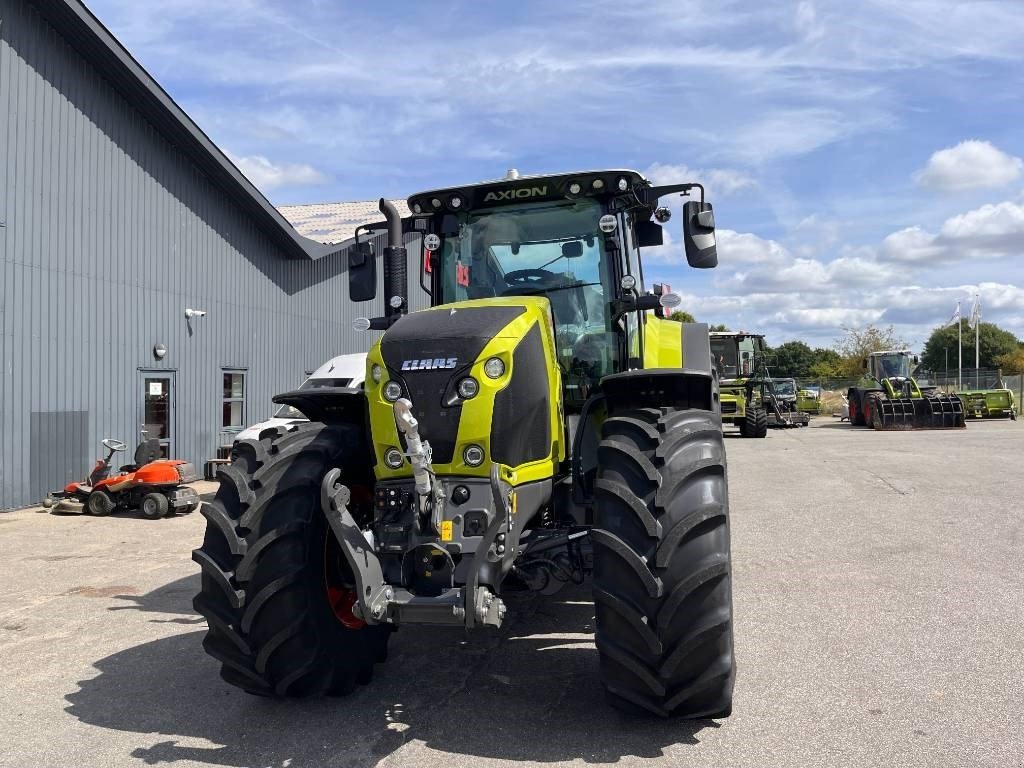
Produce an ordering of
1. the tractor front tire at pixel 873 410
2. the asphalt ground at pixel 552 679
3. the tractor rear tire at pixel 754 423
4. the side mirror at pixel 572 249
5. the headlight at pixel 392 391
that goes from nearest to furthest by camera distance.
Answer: the asphalt ground at pixel 552 679 < the headlight at pixel 392 391 < the side mirror at pixel 572 249 < the tractor rear tire at pixel 754 423 < the tractor front tire at pixel 873 410

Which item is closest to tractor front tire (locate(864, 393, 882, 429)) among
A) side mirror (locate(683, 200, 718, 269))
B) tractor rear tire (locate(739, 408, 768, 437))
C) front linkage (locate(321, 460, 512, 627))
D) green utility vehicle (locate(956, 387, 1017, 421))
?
green utility vehicle (locate(956, 387, 1017, 421))

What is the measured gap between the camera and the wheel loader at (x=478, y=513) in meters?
3.53

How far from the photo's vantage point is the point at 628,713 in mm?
3701

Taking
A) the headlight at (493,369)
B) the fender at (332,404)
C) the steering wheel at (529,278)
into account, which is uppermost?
the steering wheel at (529,278)

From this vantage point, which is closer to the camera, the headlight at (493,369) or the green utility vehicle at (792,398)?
the headlight at (493,369)

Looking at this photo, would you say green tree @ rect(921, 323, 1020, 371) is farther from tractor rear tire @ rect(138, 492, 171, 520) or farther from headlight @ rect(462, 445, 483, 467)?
headlight @ rect(462, 445, 483, 467)

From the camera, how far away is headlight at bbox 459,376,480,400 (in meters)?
3.84

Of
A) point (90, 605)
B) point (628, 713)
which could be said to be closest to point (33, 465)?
point (90, 605)

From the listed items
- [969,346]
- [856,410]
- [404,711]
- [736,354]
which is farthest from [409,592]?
[969,346]

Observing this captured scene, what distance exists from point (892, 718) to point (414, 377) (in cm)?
277

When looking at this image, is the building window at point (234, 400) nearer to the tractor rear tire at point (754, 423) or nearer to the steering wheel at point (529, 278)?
the steering wheel at point (529, 278)

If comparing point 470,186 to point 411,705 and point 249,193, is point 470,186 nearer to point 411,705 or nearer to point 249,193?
point 411,705

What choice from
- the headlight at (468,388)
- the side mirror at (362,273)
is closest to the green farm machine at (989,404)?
the side mirror at (362,273)

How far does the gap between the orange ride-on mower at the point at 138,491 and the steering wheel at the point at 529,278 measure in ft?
23.0
